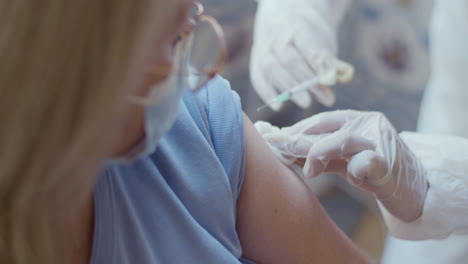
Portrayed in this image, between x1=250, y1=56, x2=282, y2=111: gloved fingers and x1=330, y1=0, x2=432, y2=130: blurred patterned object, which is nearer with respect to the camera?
x1=250, y1=56, x2=282, y2=111: gloved fingers

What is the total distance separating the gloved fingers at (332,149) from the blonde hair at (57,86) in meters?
0.53

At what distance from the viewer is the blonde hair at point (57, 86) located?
565mm

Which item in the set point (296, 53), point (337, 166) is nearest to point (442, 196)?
point (337, 166)

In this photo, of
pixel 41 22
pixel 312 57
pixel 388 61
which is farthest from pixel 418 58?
pixel 41 22

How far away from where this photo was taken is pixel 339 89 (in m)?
2.35

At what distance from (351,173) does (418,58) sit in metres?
1.09

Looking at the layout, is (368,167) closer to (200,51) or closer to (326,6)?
(200,51)

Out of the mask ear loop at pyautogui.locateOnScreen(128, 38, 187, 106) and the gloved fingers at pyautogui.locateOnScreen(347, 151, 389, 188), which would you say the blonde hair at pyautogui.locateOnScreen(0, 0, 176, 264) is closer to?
the mask ear loop at pyautogui.locateOnScreen(128, 38, 187, 106)

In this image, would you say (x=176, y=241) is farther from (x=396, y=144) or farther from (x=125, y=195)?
(x=396, y=144)

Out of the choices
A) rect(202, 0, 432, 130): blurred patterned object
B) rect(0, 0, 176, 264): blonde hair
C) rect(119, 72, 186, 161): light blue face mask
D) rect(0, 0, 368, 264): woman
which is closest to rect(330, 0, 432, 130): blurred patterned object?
rect(202, 0, 432, 130): blurred patterned object

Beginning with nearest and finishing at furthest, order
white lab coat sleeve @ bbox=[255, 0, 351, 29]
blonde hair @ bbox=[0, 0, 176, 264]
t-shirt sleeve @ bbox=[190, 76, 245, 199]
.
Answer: blonde hair @ bbox=[0, 0, 176, 264] → t-shirt sleeve @ bbox=[190, 76, 245, 199] → white lab coat sleeve @ bbox=[255, 0, 351, 29]

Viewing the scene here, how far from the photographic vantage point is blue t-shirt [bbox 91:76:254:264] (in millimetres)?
896

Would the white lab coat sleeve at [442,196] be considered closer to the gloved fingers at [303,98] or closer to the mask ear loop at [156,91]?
the gloved fingers at [303,98]

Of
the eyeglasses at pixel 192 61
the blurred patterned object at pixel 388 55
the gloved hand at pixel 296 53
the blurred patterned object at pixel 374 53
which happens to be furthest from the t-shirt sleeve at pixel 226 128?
the blurred patterned object at pixel 388 55
